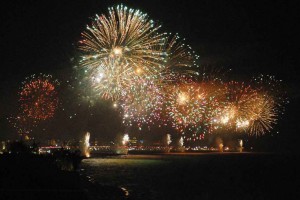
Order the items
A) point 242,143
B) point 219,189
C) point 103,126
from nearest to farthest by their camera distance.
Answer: point 219,189
point 103,126
point 242,143

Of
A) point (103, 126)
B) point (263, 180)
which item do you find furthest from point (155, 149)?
point (263, 180)

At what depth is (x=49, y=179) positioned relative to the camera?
18.9 meters

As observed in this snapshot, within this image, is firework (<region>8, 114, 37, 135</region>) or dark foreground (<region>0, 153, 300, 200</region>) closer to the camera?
dark foreground (<region>0, 153, 300, 200</region>)

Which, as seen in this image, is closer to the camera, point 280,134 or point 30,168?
point 30,168

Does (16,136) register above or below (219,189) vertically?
above

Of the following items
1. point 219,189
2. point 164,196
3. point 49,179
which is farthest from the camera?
point 219,189

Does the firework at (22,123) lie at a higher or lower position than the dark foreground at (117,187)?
higher

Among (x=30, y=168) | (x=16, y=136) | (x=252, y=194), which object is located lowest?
(x=252, y=194)

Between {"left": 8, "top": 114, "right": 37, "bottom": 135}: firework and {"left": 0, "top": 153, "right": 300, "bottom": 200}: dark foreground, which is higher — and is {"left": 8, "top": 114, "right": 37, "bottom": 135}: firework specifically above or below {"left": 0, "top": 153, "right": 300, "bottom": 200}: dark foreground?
above

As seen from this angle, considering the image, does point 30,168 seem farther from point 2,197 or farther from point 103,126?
point 103,126

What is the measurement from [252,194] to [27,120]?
54.2 m

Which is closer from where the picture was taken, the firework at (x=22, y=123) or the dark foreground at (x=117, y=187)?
Result: the dark foreground at (x=117, y=187)

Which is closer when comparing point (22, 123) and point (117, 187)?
point (117, 187)

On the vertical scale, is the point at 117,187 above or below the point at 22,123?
below
